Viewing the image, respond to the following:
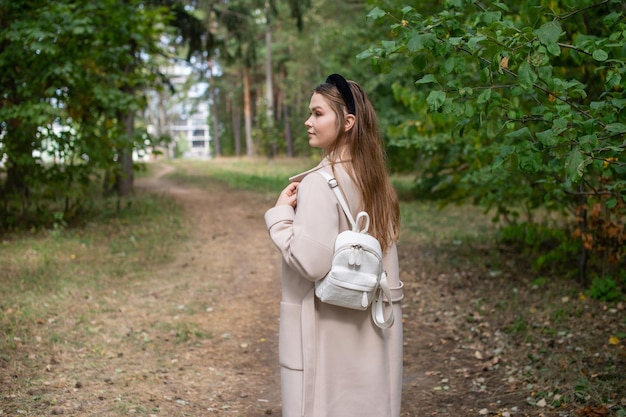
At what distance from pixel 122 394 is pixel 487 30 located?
3.71m

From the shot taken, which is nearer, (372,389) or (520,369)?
(372,389)

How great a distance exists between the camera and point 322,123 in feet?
10.4

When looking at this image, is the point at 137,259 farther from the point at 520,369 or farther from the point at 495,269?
the point at 520,369

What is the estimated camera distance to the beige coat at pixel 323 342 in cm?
304

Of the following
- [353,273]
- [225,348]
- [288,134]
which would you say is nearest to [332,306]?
[353,273]

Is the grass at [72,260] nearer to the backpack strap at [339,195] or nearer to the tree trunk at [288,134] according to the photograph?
the backpack strap at [339,195]

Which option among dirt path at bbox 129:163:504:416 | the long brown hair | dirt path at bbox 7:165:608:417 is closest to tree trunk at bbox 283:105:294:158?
dirt path at bbox 129:163:504:416

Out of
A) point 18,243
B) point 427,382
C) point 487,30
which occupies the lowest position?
point 427,382

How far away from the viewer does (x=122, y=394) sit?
5.38 metres

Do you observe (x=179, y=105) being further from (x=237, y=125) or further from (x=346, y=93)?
(x=346, y=93)

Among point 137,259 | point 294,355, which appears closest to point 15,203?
point 137,259

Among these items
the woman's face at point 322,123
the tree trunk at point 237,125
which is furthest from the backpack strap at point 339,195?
the tree trunk at point 237,125

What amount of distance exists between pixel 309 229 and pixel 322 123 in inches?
20.3

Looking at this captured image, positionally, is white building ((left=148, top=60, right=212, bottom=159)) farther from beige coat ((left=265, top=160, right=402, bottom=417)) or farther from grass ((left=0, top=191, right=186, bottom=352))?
beige coat ((left=265, top=160, right=402, bottom=417))
